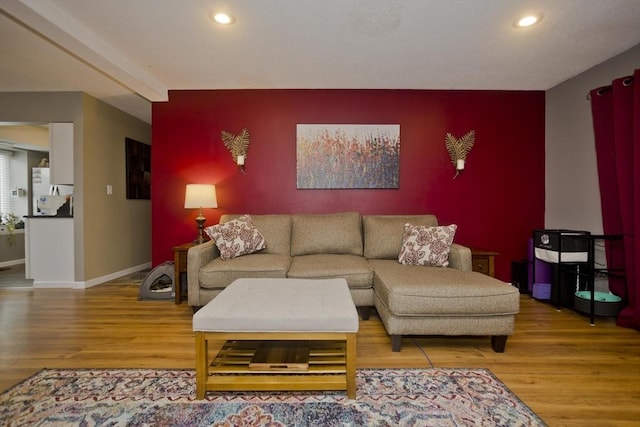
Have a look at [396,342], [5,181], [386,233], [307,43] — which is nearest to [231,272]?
[396,342]

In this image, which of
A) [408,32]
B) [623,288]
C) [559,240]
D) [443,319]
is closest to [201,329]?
[443,319]

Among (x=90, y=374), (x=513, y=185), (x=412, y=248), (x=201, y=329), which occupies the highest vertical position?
(x=513, y=185)

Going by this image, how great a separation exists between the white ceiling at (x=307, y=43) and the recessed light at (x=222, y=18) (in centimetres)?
6

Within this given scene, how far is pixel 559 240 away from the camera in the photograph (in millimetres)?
2918

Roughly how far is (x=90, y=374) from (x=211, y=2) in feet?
7.96

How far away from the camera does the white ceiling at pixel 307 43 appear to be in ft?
7.33

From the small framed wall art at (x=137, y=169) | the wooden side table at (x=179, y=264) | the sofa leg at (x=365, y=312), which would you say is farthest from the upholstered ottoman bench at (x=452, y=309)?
the small framed wall art at (x=137, y=169)

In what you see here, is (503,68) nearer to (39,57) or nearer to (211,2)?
(211,2)

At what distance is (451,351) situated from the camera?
7.08 ft

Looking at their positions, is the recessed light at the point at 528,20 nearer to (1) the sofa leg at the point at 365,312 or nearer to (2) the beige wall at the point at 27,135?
(1) the sofa leg at the point at 365,312

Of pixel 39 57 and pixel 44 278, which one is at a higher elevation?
pixel 39 57

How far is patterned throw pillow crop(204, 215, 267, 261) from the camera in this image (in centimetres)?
294

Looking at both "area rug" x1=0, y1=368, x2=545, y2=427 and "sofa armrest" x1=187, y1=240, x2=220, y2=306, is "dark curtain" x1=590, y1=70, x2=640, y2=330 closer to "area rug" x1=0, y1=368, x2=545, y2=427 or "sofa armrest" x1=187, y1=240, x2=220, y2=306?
"area rug" x1=0, y1=368, x2=545, y2=427

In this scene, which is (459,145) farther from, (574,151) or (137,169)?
(137,169)
